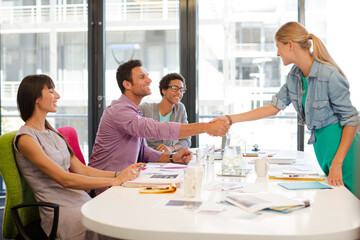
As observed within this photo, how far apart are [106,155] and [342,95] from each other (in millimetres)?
1450

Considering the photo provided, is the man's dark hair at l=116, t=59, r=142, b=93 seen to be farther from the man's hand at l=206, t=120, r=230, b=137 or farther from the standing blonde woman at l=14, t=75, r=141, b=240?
the standing blonde woman at l=14, t=75, r=141, b=240

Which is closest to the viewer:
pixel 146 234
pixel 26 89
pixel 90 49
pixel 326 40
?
pixel 146 234

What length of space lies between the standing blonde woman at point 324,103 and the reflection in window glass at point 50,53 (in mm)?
3022

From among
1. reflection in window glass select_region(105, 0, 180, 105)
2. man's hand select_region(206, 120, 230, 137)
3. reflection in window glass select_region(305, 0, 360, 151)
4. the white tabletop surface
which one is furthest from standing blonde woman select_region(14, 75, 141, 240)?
reflection in window glass select_region(305, 0, 360, 151)

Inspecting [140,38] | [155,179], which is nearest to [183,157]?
[155,179]

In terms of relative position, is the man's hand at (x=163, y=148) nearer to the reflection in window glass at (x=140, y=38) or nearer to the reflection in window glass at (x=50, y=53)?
the reflection in window glass at (x=140, y=38)

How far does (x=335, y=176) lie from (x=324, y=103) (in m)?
0.41

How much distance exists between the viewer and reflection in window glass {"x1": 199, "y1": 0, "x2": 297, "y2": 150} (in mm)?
4387

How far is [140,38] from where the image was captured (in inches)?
184

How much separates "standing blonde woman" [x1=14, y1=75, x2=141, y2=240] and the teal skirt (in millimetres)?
985

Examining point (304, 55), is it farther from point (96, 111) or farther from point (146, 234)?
point (96, 111)

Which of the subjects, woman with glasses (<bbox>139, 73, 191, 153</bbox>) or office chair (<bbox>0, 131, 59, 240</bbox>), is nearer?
office chair (<bbox>0, 131, 59, 240</bbox>)

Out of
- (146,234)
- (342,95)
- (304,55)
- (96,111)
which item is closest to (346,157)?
(342,95)

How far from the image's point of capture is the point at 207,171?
2.14 meters
